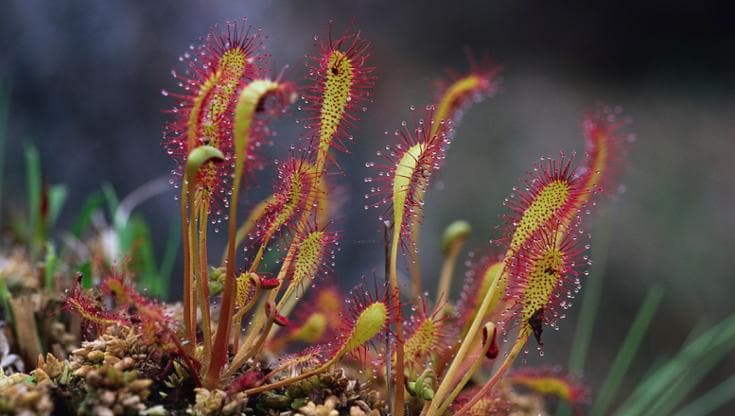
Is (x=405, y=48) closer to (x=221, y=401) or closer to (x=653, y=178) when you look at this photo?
(x=653, y=178)

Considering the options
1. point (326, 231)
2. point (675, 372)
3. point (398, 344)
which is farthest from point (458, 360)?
point (675, 372)

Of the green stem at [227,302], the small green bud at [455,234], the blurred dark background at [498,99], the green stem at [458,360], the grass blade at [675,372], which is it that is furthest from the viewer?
the blurred dark background at [498,99]

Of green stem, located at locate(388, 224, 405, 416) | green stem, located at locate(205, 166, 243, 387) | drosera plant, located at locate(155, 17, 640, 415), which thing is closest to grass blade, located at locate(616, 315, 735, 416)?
drosera plant, located at locate(155, 17, 640, 415)

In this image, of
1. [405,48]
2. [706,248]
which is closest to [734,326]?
[706,248]

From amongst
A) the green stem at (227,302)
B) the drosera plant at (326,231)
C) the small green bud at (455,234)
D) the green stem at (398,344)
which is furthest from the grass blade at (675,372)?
the green stem at (227,302)

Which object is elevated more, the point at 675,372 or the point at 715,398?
the point at 675,372

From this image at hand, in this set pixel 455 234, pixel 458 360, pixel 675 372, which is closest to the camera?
pixel 458 360

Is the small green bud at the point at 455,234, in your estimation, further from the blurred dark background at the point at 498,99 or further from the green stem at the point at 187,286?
the blurred dark background at the point at 498,99

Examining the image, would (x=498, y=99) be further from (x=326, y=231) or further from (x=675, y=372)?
(x=326, y=231)

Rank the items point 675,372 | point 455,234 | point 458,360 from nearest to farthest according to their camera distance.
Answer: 1. point 458,360
2. point 455,234
3. point 675,372

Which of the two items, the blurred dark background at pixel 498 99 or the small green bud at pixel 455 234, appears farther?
the blurred dark background at pixel 498 99
